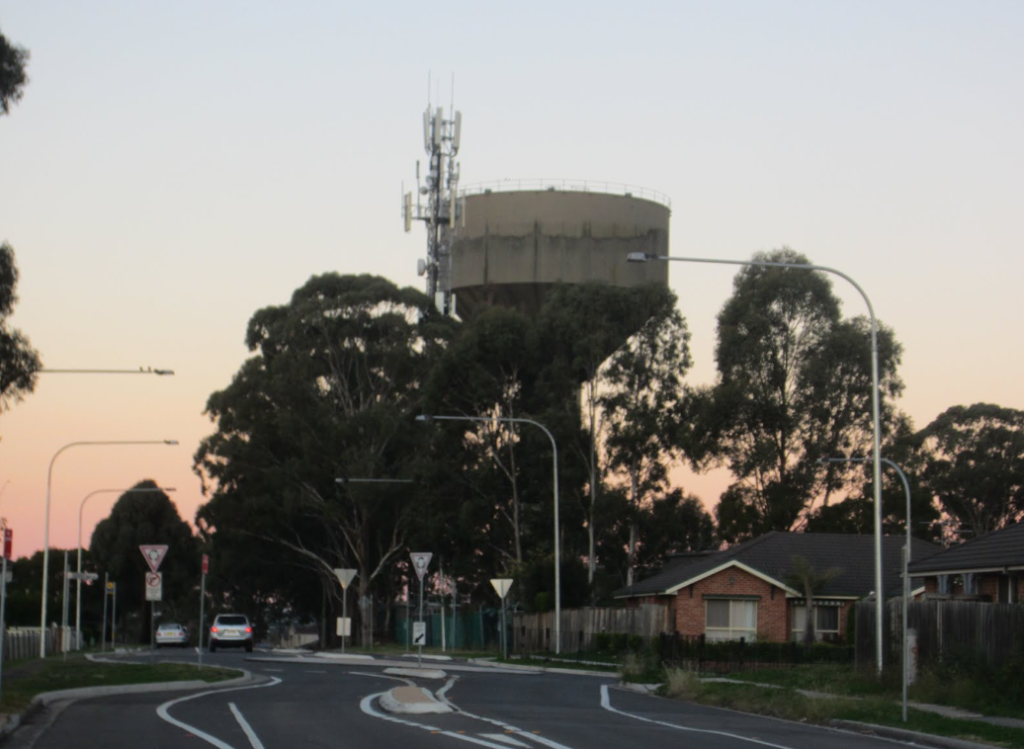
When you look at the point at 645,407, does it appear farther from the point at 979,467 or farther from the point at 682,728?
the point at 682,728

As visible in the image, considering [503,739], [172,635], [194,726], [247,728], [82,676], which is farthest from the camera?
[172,635]

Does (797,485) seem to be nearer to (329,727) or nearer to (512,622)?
(512,622)

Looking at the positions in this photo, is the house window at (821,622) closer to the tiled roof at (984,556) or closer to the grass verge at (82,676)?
the tiled roof at (984,556)

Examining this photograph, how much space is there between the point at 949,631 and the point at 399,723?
1282cm

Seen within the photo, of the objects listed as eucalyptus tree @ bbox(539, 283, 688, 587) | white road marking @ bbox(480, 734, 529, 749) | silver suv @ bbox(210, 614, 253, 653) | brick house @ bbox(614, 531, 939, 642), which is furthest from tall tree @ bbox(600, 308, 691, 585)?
white road marking @ bbox(480, 734, 529, 749)

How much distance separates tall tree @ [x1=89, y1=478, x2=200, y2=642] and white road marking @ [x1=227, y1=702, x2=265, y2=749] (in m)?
70.6

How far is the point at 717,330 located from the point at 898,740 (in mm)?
51894

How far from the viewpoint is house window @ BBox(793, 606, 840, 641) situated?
182ft

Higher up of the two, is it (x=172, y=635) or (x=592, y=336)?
(x=592, y=336)

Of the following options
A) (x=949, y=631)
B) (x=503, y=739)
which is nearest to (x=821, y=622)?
(x=949, y=631)

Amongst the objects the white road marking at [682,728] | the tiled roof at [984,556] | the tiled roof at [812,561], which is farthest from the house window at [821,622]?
the white road marking at [682,728]

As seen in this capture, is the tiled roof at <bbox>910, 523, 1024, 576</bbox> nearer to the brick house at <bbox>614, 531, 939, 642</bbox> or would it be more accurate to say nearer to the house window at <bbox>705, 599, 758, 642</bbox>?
the brick house at <bbox>614, 531, 939, 642</bbox>

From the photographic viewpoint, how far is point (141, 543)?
313ft

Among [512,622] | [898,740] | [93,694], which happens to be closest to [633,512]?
[512,622]
